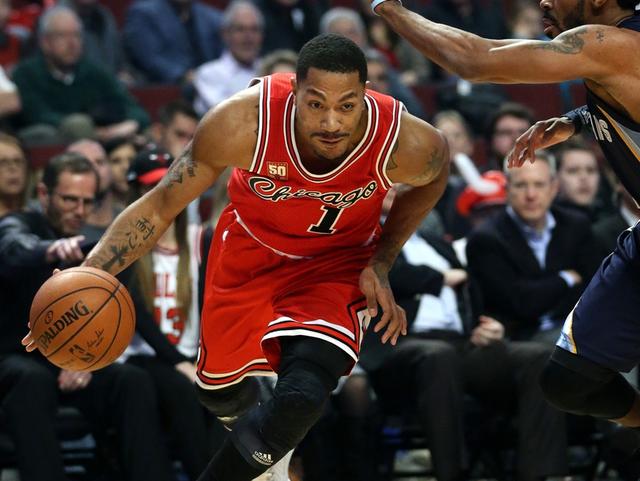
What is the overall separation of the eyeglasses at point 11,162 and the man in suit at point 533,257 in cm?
251

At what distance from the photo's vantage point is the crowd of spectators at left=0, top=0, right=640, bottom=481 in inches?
223

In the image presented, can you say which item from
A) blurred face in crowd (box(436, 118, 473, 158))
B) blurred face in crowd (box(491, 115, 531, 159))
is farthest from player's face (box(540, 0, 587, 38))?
blurred face in crowd (box(436, 118, 473, 158))

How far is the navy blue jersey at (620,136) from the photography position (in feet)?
13.6

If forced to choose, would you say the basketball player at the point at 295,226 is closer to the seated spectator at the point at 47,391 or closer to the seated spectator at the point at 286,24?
the seated spectator at the point at 47,391

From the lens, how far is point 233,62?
29.1 ft

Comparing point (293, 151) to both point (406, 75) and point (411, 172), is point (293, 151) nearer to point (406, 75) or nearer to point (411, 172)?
point (411, 172)

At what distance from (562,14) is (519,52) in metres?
0.37

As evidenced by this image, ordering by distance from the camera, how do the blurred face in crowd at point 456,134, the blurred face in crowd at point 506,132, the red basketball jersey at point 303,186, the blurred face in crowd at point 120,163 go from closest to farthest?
1. the red basketball jersey at point 303,186
2. the blurred face in crowd at point 120,163
3. the blurred face in crowd at point 506,132
4. the blurred face in crowd at point 456,134

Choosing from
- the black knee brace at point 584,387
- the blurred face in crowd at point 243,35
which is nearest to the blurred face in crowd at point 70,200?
the black knee brace at point 584,387

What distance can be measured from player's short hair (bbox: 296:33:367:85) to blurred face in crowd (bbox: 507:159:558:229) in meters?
2.48

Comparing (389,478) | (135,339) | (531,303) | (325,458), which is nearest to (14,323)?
(135,339)

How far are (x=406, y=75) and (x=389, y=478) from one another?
15.7 feet

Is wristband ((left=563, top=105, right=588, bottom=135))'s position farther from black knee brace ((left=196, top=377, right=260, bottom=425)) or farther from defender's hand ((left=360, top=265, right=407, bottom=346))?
black knee brace ((left=196, top=377, right=260, bottom=425))

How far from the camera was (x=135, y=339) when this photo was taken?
6.12m
